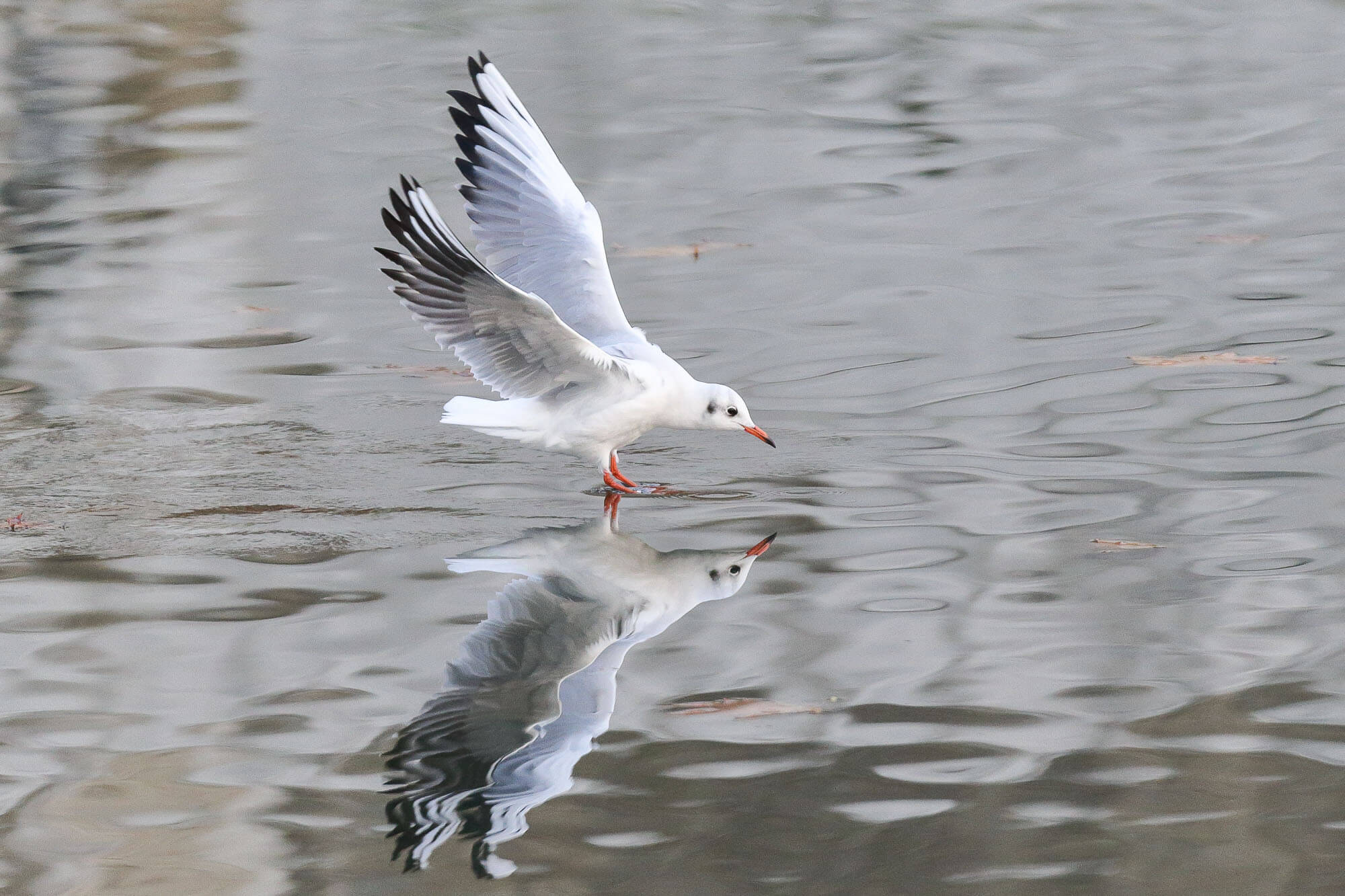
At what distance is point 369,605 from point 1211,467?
9.38ft

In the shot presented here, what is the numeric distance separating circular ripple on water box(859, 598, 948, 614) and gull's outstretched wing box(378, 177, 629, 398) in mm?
1478

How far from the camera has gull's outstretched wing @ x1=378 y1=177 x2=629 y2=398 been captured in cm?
580

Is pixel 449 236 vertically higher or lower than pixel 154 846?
higher

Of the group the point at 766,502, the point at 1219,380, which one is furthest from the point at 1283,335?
the point at 766,502

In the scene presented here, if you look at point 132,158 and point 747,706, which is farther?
point 132,158

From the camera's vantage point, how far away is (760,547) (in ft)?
18.5

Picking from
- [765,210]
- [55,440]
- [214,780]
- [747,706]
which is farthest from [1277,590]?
[765,210]

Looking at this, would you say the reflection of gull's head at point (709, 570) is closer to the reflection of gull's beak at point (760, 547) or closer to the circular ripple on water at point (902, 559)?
the reflection of gull's beak at point (760, 547)

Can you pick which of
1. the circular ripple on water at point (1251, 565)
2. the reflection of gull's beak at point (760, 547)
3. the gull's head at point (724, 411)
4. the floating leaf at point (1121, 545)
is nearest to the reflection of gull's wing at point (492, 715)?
the reflection of gull's beak at point (760, 547)

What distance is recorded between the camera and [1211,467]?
6.21 m

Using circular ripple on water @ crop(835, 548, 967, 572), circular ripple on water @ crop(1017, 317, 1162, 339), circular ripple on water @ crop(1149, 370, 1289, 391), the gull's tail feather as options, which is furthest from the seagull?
circular ripple on water @ crop(1017, 317, 1162, 339)

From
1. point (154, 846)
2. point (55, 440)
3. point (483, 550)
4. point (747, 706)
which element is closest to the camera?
point (154, 846)

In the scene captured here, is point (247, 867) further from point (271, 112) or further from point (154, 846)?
point (271, 112)

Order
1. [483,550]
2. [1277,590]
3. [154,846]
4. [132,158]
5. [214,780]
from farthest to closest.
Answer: [132,158], [483,550], [1277,590], [214,780], [154,846]
